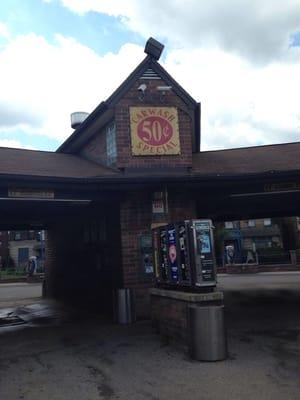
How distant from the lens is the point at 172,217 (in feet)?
39.3

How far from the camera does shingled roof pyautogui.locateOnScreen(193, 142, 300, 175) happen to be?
1209 centimetres

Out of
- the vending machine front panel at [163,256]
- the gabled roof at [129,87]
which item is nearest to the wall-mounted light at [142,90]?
the gabled roof at [129,87]

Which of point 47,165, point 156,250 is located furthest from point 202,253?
point 47,165

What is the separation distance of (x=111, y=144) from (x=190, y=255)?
265 inches

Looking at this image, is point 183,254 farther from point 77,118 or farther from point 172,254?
point 77,118

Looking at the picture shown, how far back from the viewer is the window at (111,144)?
13367 mm

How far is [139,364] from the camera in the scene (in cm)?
722

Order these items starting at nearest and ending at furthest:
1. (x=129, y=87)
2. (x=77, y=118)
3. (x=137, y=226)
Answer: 1. (x=137, y=226)
2. (x=129, y=87)
3. (x=77, y=118)

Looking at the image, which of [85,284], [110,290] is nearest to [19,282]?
[85,284]

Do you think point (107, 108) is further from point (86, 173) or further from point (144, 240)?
point (144, 240)

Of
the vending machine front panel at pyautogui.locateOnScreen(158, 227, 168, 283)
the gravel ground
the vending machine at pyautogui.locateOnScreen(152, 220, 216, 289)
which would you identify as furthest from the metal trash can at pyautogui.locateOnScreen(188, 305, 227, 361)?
the vending machine front panel at pyautogui.locateOnScreen(158, 227, 168, 283)

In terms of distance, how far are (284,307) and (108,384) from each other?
307 inches

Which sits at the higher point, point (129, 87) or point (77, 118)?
point (77, 118)

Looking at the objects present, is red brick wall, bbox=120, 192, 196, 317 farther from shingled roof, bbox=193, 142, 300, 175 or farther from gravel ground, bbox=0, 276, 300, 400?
shingled roof, bbox=193, 142, 300, 175
